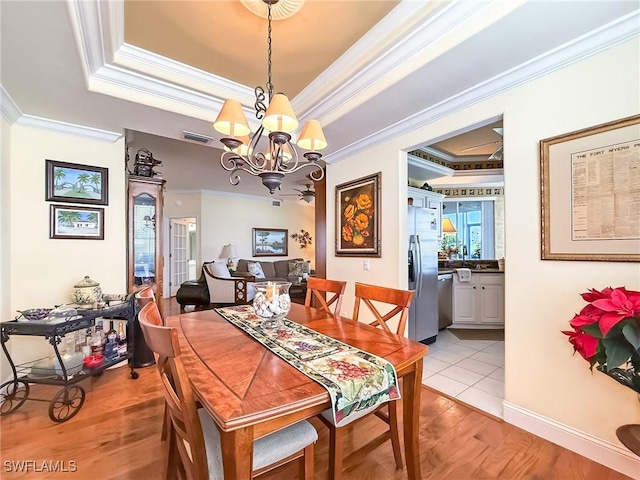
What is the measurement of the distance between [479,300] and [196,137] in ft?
14.1

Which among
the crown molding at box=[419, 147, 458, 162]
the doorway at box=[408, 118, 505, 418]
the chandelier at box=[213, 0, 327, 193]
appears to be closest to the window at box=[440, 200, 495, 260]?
the doorway at box=[408, 118, 505, 418]

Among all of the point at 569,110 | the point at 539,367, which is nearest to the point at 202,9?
the point at 569,110

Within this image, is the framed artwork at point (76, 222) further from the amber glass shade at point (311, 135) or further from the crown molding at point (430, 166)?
the crown molding at point (430, 166)

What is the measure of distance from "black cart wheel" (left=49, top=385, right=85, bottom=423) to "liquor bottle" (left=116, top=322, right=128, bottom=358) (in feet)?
1.27

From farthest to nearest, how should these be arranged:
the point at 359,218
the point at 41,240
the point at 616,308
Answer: the point at 359,218
the point at 41,240
the point at 616,308

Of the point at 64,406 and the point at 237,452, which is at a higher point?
the point at 237,452

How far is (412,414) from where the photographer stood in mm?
1368

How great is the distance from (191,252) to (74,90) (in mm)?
7073

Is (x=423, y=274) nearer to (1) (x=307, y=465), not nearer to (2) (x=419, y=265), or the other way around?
(2) (x=419, y=265)

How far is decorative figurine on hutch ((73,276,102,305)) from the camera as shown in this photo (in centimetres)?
251

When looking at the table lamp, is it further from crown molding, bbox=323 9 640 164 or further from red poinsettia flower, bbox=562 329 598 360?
red poinsettia flower, bbox=562 329 598 360

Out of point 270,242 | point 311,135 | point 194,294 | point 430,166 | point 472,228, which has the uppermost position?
point 430,166

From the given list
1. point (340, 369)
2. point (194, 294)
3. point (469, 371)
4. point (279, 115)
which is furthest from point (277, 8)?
point (194, 294)

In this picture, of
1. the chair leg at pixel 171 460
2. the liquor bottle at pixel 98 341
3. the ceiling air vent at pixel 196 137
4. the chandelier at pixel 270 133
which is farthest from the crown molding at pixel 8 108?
the chair leg at pixel 171 460
